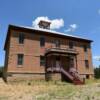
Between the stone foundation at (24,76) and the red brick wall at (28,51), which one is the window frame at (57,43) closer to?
the red brick wall at (28,51)

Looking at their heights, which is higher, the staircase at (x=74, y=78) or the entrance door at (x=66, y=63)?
the entrance door at (x=66, y=63)

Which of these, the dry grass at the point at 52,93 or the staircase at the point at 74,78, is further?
the staircase at the point at 74,78

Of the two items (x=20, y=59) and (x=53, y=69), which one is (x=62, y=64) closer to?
(x=53, y=69)

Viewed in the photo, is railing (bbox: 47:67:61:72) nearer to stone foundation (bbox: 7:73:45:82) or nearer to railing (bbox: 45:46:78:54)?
stone foundation (bbox: 7:73:45:82)

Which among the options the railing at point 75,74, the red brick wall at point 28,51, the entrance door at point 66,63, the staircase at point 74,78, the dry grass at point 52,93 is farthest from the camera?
the entrance door at point 66,63

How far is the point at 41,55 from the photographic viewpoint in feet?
92.7

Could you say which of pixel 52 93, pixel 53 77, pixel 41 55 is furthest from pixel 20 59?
pixel 52 93

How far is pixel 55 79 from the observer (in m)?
26.5

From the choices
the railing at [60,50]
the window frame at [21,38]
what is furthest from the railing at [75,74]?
the window frame at [21,38]

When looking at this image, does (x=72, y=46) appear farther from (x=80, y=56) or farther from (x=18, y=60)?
(x=18, y=60)

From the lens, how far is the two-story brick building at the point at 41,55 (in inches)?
1033

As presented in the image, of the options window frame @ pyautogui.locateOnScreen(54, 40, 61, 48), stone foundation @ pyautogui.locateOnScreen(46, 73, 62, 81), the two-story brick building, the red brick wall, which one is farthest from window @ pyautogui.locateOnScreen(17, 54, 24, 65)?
window frame @ pyautogui.locateOnScreen(54, 40, 61, 48)

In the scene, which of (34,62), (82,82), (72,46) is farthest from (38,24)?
(82,82)

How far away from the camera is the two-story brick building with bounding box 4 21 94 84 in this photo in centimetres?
2623
